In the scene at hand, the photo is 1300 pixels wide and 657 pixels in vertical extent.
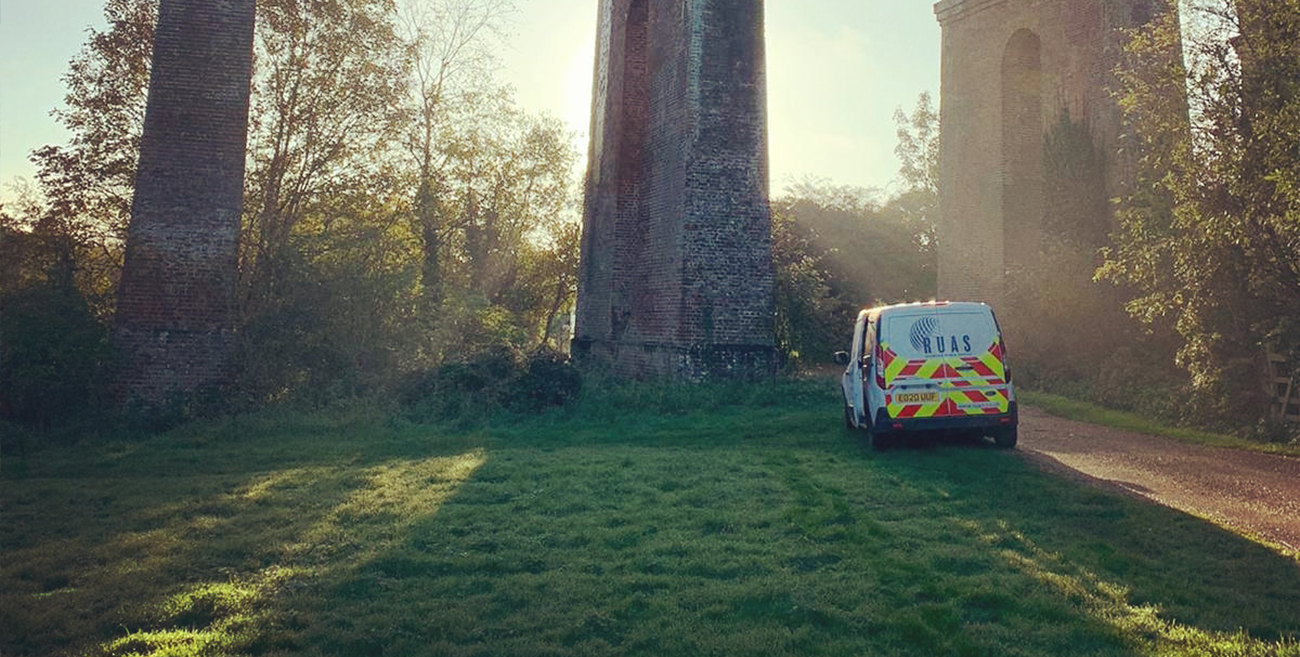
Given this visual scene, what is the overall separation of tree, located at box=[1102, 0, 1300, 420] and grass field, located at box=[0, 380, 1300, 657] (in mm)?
4882

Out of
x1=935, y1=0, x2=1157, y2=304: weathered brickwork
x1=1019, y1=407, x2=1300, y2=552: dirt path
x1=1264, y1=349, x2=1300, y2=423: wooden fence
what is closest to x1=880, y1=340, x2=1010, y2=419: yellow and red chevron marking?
x1=1019, y1=407, x2=1300, y2=552: dirt path

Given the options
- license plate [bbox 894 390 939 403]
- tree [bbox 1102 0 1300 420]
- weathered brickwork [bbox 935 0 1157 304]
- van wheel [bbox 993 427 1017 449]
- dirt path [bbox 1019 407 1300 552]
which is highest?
weathered brickwork [bbox 935 0 1157 304]

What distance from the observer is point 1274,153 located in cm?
923

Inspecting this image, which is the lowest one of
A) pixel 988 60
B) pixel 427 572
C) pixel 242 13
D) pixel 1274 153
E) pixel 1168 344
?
pixel 427 572

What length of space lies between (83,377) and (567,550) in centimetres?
1032

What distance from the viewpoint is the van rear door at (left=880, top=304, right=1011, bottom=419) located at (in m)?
9.18

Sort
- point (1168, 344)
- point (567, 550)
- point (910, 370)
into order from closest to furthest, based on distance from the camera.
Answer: point (567, 550)
point (910, 370)
point (1168, 344)

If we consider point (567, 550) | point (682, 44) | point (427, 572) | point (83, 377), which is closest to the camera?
point (427, 572)

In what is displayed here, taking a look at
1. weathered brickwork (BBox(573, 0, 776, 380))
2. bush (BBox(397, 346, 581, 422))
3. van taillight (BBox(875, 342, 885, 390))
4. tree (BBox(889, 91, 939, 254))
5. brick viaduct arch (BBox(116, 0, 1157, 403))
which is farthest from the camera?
tree (BBox(889, 91, 939, 254))

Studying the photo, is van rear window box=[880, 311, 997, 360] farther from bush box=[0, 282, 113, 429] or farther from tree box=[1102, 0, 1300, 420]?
bush box=[0, 282, 113, 429]

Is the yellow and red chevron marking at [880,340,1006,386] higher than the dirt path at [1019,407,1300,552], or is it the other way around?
the yellow and red chevron marking at [880,340,1006,386]

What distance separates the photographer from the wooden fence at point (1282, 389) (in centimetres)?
1137

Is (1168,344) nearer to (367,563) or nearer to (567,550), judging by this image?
(567,550)

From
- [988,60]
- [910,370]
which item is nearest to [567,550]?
[910,370]
